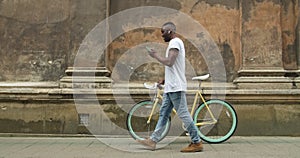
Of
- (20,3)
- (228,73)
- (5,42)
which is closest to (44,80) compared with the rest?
(5,42)

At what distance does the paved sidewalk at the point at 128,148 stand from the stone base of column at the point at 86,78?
1076 millimetres

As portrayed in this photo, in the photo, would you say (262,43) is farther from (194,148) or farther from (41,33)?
(41,33)

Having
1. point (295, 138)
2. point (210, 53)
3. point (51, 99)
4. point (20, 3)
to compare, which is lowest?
point (295, 138)

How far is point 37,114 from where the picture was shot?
806 centimetres

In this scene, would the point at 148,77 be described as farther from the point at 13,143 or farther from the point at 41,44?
the point at 13,143

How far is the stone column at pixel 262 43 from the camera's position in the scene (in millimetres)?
8188

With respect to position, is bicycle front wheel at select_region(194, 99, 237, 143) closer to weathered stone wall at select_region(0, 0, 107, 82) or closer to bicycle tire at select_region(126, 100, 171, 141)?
bicycle tire at select_region(126, 100, 171, 141)

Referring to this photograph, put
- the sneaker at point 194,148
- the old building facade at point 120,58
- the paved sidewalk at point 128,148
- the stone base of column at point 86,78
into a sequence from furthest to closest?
the stone base of column at point 86,78 → the old building facade at point 120,58 → the sneaker at point 194,148 → the paved sidewalk at point 128,148

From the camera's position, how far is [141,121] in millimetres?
7887

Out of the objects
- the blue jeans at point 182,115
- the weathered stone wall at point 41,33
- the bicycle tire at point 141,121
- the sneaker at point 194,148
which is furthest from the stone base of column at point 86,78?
the sneaker at point 194,148

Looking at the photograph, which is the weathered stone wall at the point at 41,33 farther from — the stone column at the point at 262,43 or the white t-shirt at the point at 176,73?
the stone column at the point at 262,43

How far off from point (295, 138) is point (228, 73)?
182 cm

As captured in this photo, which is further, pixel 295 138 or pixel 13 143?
pixel 295 138

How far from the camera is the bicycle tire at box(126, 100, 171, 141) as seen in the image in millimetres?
7203
